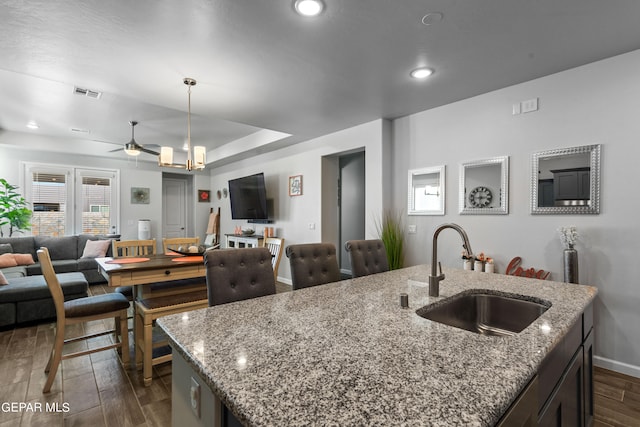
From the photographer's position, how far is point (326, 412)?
0.61 m

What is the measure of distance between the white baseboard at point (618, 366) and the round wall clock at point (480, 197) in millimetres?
1564

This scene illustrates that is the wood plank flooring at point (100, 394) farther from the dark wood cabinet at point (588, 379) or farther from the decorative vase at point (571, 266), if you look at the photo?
the decorative vase at point (571, 266)

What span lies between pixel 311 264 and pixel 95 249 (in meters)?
5.27

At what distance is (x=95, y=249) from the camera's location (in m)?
5.47

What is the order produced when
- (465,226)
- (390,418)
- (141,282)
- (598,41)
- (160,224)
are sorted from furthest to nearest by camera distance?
(160,224) < (465,226) < (141,282) < (598,41) < (390,418)

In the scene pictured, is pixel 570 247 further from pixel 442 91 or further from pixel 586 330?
pixel 442 91

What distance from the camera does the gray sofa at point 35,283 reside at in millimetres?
3314

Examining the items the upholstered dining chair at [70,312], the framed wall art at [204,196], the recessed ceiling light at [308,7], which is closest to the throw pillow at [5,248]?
the upholstered dining chair at [70,312]

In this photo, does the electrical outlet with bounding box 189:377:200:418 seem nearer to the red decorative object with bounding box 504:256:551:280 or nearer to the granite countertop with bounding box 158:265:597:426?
the granite countertop with bounding box 158:265:597:426

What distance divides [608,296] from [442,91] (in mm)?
2297

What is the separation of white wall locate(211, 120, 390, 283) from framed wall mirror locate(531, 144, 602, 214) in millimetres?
1650

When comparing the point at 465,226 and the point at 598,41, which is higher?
the point at 598,41

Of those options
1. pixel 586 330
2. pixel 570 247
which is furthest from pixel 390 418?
pixel 570 247

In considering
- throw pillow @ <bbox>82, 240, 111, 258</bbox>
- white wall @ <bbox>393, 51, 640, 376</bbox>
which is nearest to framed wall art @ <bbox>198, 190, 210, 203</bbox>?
throw pillow @ <bbox>82, 240, 111, 258</bbox>
